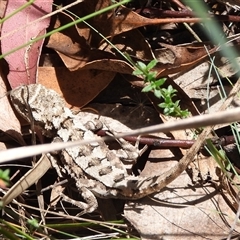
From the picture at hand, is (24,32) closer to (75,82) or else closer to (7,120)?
(75,82)

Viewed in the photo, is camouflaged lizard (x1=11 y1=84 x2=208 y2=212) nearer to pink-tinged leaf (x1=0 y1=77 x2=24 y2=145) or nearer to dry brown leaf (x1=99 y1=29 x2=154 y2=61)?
pink-tinged leaf (x1=0 y1=77 x2=24 y2=145)

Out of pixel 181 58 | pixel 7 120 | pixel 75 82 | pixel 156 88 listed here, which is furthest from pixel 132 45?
pixel 7 120

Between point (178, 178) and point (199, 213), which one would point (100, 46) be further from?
point (199, 213)

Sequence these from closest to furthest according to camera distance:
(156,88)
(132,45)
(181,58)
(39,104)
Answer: (156,88) < (181,58) < (132,45) < (39,104)

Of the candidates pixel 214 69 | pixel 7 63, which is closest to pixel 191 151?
pixel 214 69

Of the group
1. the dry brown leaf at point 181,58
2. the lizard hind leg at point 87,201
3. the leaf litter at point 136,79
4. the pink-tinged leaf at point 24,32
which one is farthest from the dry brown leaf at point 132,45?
the lizard hind leg at point 87,201

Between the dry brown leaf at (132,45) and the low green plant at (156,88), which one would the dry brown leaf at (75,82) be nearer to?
the dry brown leaf at (132,45)
